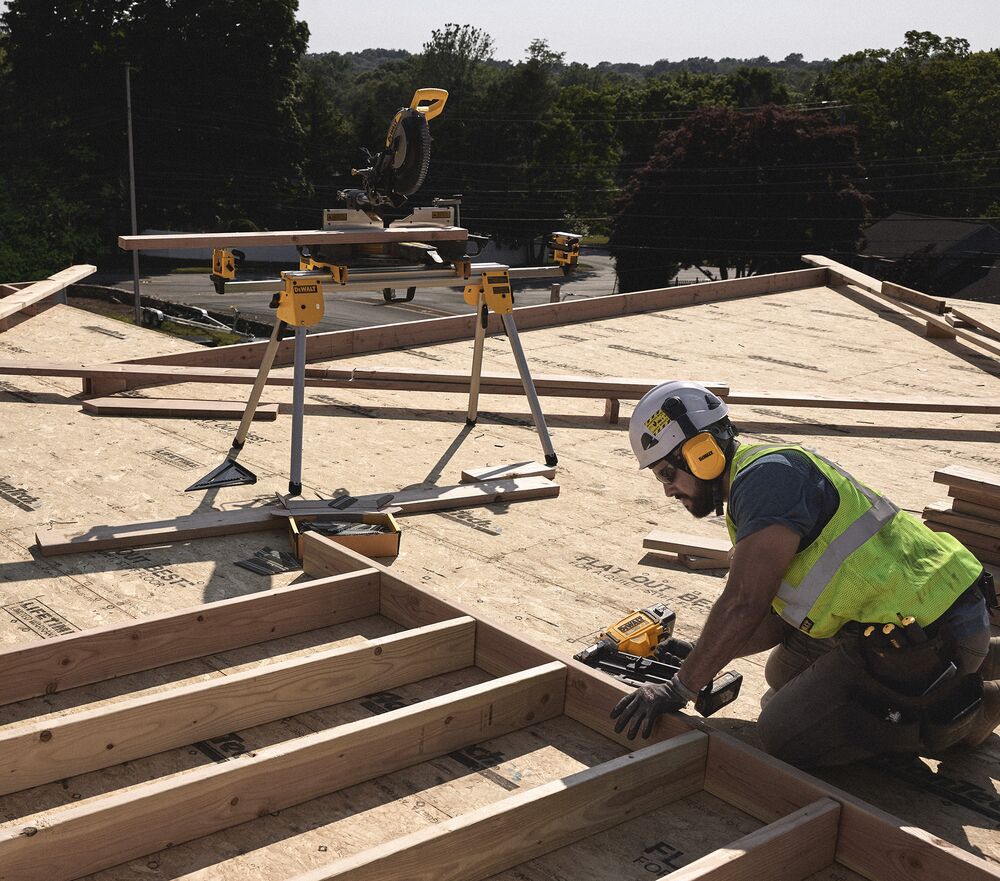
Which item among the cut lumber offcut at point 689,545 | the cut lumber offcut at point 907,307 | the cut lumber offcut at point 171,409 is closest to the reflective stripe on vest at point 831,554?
the cut lumber offcut at point 689,545

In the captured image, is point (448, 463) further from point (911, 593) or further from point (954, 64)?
point (954, 64)

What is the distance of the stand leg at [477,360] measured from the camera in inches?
262

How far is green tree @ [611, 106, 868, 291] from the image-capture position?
123ft

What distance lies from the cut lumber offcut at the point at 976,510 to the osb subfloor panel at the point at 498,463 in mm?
1109

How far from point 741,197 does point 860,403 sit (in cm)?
3299

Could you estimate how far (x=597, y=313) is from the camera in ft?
40.1

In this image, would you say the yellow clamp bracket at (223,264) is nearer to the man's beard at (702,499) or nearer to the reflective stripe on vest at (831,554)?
the man's beard at (702,499)

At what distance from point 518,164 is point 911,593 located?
54199mm

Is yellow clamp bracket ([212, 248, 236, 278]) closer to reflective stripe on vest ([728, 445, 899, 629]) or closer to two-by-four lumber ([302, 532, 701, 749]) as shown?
two-by-four lumber ([302, 532, 701, 749])

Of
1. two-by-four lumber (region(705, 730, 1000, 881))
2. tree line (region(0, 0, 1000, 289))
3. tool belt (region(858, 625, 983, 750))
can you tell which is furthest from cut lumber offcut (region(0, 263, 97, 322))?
tree line (region(0, 0, 1000, 289))

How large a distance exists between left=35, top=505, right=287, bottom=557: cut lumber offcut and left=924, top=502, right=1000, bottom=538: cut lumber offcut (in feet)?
11.2

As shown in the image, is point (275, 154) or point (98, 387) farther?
point (275, 154)

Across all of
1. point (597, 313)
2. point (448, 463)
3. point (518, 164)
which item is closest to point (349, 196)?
point (448, 463)

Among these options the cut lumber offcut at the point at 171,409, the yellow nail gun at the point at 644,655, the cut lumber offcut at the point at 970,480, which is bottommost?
the yellow nail gun at the point at 644,655
